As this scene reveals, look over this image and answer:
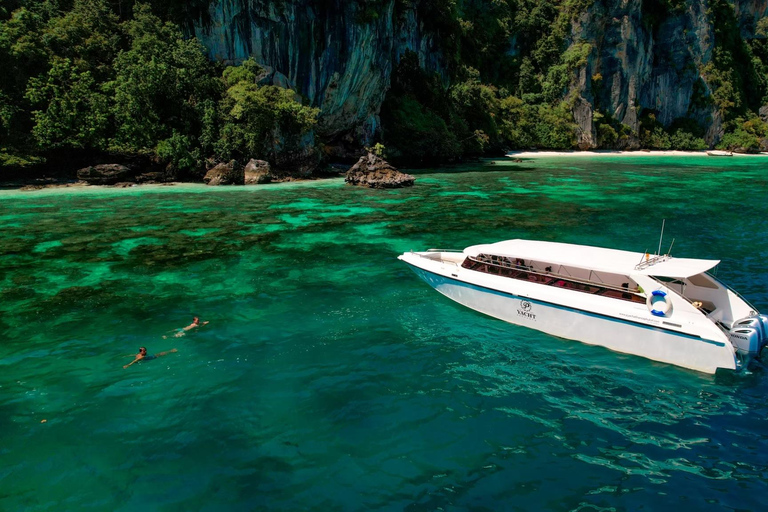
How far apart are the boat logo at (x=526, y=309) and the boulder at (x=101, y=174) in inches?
1657

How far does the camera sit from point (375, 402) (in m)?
9.49

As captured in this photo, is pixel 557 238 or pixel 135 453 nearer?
pixel 135 453

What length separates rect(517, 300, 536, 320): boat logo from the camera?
12500mm

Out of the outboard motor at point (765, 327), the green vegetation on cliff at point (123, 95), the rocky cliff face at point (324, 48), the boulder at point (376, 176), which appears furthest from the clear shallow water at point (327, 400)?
the rocky cliff face at point (324, 48)

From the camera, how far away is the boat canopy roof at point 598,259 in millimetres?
11404

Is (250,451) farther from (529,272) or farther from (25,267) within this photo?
(25,267)

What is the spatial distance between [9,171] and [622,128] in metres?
101

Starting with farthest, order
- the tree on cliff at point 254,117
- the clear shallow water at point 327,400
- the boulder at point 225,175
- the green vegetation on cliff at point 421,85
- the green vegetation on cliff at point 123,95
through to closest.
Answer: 1. the tree on cliff at point 254,117
2. the boulder at point 225,175
3. the green vegetation on cliff at point 421,85
4. the green vegetation on cliff at point 123,95
5. the clear shallow water at point 327,400

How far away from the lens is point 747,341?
10.1 m

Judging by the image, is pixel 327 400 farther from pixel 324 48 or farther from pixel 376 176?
pixel 324 48

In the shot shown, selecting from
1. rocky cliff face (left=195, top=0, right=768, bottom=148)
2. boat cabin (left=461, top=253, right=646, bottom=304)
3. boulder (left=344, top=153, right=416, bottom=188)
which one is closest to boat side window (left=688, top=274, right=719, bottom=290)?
boat cabin (left=461, top=253, right=646, bottom=304)

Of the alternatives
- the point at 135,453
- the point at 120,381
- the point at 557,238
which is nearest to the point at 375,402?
the point at 135,453

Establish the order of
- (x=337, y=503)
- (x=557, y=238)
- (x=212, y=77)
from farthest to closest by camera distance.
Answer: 1. (x=212, y=77)
2. (x=557, y=238)
3. (x=337, y=503)

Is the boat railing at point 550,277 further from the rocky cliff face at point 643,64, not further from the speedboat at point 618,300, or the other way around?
the rocky cliff face at point 643,64
